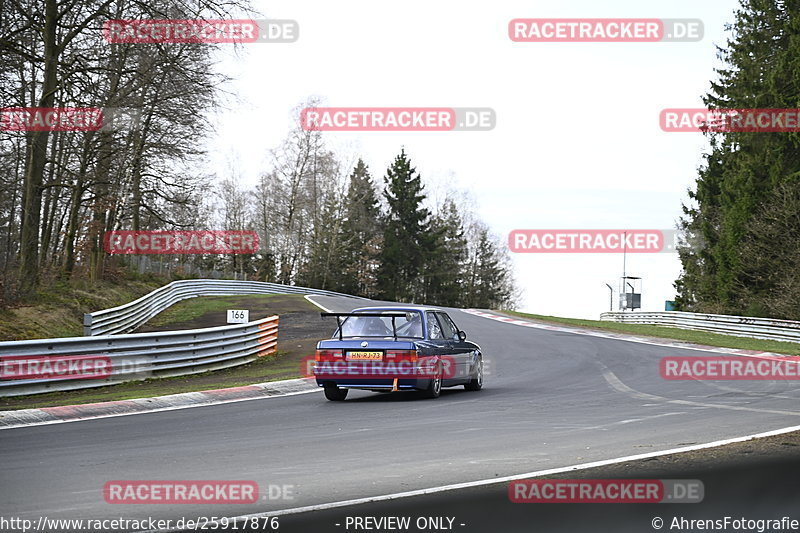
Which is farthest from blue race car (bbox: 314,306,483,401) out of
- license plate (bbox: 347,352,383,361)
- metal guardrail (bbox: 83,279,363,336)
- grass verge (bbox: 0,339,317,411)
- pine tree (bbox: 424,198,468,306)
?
pine tree (bbox: 424,198,468,306)

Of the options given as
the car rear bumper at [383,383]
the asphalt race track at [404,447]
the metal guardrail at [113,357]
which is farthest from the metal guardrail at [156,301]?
the asphalt race track at [404,447]

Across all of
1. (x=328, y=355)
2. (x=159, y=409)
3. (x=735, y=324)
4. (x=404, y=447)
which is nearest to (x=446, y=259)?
(x=735, y=324)

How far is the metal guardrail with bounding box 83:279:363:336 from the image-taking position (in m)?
26.8

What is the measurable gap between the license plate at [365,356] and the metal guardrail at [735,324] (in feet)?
86.1

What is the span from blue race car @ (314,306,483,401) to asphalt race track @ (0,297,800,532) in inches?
14.6

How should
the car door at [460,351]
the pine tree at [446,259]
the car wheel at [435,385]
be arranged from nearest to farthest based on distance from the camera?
the car wheel at [435,385]
the car door at [460,351]
the pine tree at [446,259]

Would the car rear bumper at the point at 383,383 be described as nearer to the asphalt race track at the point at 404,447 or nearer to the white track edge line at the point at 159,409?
the asphalt race track at the point at 404,447

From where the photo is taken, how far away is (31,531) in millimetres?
5648

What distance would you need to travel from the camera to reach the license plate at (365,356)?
45.4ft

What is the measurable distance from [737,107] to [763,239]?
882 centimetres

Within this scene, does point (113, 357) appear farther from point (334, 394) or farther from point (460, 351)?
point (460, 351)

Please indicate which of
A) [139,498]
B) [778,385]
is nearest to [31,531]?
[139,498]

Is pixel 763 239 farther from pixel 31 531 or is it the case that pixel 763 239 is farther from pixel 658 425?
pixel 31 531

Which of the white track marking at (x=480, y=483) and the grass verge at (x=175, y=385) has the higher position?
the white track marking at (x=480, y=483)
